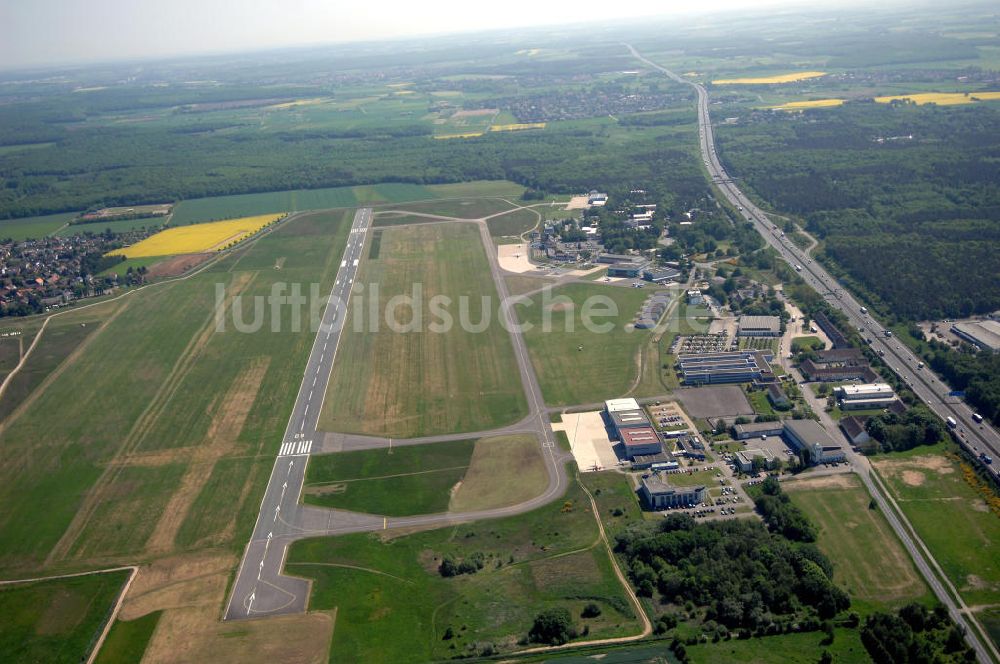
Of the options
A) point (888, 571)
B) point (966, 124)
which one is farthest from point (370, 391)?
point (966, 124)

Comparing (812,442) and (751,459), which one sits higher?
(812,442)

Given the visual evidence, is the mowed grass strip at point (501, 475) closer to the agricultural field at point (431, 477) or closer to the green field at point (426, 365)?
the agricultural field at point (431, 477)

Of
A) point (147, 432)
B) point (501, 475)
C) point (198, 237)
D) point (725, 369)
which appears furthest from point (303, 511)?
point (198, 237)

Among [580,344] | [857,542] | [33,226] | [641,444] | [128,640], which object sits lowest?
[857,542]

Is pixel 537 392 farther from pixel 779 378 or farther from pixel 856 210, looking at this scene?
pixel 856 210

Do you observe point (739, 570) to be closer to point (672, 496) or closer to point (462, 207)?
point (672, 496)

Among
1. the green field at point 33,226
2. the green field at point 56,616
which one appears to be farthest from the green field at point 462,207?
the green field at point 56,616

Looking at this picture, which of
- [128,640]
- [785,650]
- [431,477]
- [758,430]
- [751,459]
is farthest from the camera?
[758,430]

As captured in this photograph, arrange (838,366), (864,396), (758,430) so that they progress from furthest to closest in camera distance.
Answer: (838,366) < (864,396) < (758,430)
